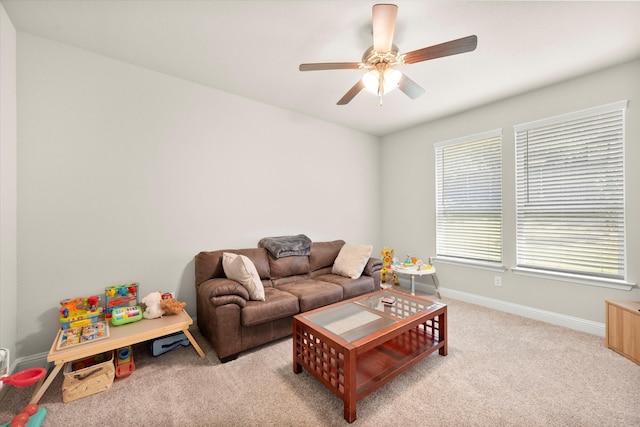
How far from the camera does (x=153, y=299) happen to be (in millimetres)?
2352

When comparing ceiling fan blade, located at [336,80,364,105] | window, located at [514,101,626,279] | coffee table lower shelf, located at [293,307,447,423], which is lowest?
coffee table lower shelf, located at [293,307,447,423]

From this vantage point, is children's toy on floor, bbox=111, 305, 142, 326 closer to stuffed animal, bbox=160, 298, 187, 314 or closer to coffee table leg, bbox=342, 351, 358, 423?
stuffed animal, bbox=160, 298, 187, 314

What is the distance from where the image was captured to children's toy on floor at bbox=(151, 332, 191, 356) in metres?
2.28

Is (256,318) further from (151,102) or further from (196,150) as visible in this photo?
(151,102)

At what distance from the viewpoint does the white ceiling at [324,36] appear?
6.11 feet

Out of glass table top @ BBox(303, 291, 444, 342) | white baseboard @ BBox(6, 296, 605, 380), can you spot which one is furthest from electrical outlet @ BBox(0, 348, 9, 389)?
glass table top @ BBox(303, 291, 444, 342)

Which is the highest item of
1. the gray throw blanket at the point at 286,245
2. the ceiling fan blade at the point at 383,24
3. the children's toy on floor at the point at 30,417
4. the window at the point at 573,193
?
the ceiling fan blade at the point at 383,24

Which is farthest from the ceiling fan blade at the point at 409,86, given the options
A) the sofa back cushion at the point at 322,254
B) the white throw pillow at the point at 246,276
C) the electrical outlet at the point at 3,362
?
the electrical outlet at the point at 3,362

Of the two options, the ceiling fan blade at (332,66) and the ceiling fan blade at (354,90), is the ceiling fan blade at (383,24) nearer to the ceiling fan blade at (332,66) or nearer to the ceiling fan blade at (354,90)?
the ceiling fan blade at (332,66)

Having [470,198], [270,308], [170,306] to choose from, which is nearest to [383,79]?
[270,308]

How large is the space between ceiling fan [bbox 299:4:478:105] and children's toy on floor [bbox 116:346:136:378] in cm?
266

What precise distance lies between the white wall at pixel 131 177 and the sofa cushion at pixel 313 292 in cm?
83

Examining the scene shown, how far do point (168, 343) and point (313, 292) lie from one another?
4.66 ft

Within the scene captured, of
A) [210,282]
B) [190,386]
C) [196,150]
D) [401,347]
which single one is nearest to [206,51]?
[196,150]
